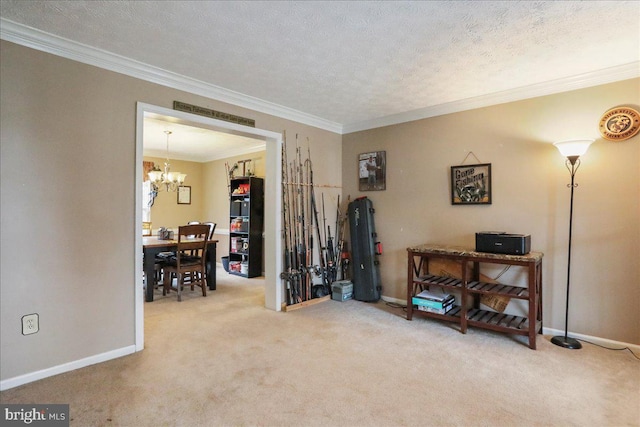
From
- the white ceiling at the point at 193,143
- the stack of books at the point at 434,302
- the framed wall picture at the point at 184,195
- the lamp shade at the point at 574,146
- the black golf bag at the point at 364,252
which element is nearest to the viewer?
the lamp shade at the point at 574,146

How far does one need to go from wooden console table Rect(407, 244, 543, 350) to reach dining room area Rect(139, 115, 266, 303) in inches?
113

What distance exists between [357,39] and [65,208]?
2.34m

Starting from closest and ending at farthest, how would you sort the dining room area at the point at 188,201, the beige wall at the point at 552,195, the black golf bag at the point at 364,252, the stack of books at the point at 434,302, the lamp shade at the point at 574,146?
1. the lamp shade at the point at 574,146
2. the beige wall at the point at 552,195
3. the stack of books at the point at 434,302
4. the black golf bag at the point at 364,252
5. the dining room area at the point at 188,201

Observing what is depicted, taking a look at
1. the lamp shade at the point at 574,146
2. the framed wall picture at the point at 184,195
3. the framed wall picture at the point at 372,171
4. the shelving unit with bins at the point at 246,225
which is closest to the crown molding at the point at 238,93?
the framed wall picture at the point at 372,171

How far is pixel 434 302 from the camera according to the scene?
322 centimetres

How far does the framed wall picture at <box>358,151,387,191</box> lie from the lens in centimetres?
414

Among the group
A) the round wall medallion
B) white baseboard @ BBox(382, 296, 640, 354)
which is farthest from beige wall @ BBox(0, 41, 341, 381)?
the round wall medallion

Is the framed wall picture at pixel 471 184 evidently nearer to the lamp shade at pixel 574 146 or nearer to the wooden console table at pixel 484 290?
the wooden console table at pixel 484 290

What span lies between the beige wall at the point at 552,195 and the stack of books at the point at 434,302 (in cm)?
60

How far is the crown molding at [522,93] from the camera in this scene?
263 centimetres

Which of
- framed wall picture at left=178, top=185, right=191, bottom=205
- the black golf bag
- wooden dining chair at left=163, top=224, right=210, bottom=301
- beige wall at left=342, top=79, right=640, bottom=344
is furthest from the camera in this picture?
framed wall picture at left=178, top=185, right=191, bottom=205

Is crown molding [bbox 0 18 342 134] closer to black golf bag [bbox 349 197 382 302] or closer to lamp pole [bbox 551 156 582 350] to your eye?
black golf bag [bbox 349 197 382 302]

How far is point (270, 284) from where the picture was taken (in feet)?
12.4

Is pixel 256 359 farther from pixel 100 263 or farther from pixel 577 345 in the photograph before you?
pixel 577 345
